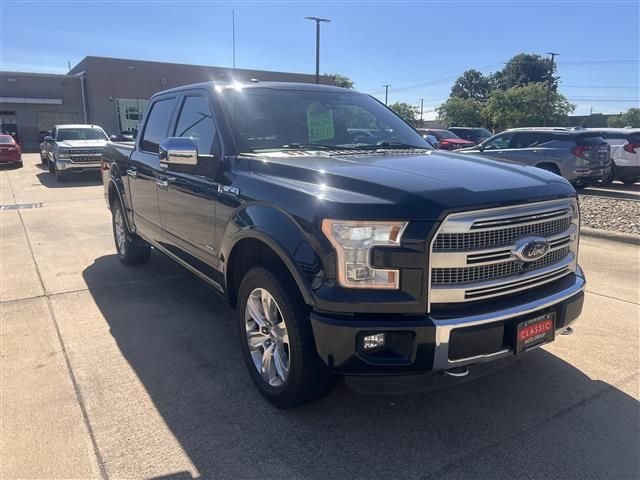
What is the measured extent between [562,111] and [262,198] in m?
55.1

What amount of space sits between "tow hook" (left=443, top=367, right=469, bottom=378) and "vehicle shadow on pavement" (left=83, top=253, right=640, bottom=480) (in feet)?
1.51

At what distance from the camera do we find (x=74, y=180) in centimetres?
1784

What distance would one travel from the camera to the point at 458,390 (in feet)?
10.9

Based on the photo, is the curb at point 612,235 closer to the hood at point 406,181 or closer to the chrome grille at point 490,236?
the hood at point 406,181

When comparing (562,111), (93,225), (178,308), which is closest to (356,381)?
(178,308)

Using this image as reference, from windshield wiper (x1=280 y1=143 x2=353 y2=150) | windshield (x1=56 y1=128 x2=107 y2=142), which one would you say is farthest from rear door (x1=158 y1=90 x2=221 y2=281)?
windshield (x1=56 y1=128 x2=107 y2=142)

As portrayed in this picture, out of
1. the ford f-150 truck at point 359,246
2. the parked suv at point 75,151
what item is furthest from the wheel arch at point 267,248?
the parked suv at point 75,151

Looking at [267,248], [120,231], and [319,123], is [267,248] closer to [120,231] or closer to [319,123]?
[319,123]

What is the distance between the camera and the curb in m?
7.39

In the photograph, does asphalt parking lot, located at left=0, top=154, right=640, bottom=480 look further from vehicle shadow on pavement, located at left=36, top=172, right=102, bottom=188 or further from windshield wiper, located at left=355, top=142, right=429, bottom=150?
vehicle shadow on pavement, located at left=36, top=172, right=102, bottom=188

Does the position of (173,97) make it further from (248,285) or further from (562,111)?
(562,111)

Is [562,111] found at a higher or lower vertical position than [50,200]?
higher

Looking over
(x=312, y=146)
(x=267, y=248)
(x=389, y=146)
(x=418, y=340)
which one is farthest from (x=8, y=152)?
(x=418, y=340)

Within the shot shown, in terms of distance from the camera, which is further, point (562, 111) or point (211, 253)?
point (562, 111)
